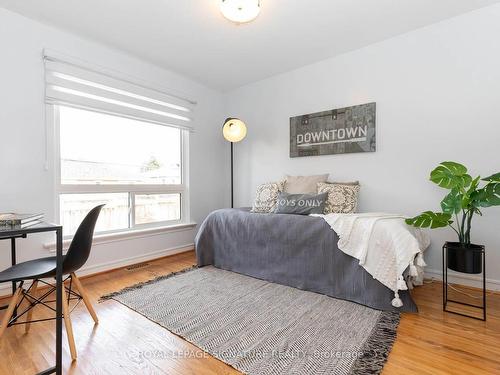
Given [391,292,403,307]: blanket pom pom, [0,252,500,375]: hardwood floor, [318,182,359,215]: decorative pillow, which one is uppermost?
[318,182,359,215]: decorative pillow

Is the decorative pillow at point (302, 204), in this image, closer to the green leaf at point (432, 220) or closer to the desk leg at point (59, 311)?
the green leaf at point (432, 220)

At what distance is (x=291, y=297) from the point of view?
2066 millimetres

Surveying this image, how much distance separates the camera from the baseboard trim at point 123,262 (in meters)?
2.21

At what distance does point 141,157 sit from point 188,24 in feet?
5.18

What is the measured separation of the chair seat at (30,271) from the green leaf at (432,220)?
2311 millimetres

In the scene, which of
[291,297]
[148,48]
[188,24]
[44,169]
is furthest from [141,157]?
[291,297]

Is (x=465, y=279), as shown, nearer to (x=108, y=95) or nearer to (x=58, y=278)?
(x=58, y=278)

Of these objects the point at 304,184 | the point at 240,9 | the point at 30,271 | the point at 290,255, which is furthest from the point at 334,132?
the point at 30,271

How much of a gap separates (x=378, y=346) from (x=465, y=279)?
148cm

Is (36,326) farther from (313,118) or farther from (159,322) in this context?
(313,118)

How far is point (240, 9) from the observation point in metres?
1.85

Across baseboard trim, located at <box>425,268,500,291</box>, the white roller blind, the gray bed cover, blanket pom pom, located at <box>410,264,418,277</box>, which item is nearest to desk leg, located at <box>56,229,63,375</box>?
the gray bed cover

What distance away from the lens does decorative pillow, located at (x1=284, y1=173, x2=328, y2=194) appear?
9.68 feet

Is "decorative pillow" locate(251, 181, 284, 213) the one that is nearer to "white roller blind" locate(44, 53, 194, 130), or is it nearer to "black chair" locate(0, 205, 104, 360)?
"white roller blind" locate(44, 53, 194, 130)
